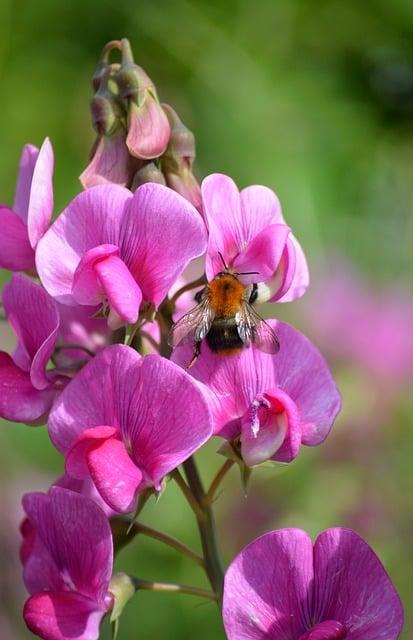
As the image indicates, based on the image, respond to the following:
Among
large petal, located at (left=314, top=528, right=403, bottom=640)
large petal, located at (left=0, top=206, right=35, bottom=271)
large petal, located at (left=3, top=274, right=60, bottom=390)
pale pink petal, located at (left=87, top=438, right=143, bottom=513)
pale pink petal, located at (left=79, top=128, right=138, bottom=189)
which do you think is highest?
pale pink petal, located at (left=79, top=128, right=138, bottom=189)

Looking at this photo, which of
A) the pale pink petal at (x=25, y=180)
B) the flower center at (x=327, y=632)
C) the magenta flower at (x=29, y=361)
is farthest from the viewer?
the pale pink petal at (x=25, y=180)

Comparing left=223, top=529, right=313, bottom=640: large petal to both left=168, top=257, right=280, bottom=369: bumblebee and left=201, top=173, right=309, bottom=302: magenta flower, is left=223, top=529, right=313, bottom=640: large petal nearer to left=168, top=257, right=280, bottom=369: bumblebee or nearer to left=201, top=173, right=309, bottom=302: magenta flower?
left=168, top=257, right=280, bottom=369: bumblebee

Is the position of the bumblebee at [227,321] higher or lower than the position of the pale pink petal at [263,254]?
lower

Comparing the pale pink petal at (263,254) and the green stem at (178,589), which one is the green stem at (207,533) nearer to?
the green stem at (178,589)

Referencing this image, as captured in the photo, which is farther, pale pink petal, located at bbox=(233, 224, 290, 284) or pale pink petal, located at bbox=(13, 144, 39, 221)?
pale pink petal, located at bbox=(13, 144, 39, 221)

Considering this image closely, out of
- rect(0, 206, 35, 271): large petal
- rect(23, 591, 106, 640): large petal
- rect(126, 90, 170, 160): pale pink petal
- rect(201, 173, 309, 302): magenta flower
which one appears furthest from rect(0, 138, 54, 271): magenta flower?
rect(23, 591, 106, 640): large petal

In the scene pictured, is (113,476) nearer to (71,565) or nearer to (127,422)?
(127,422)

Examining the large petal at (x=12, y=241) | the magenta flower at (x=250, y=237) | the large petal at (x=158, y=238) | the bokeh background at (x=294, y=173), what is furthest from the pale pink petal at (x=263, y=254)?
the bokeh background at (x=294, y=173)
